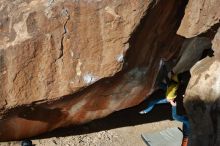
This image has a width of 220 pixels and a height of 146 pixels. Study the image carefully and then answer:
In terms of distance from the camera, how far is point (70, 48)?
318cm

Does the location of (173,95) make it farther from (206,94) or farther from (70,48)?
(70,48)

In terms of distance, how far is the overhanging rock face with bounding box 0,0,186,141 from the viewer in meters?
3.13

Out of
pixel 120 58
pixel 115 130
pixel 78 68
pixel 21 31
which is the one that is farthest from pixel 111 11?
pixel 115 130

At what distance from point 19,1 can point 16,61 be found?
40 cm

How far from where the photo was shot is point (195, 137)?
2.98 metres

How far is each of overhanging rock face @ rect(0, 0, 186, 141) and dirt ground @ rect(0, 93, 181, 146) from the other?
1.14ft

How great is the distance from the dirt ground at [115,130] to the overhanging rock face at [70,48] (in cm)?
35

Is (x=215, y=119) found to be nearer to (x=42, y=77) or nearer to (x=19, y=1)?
(x=42, y=77)

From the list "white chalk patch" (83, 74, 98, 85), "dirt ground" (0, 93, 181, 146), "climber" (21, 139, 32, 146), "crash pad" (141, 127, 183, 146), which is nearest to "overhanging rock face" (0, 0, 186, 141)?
"white chalk patch" (83, 74, 98, 85)

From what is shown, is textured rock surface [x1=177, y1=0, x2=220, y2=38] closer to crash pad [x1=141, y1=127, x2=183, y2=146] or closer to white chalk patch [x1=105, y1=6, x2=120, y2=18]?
white chalk patch [x1=105, y1=6, x2=120, y2=18]

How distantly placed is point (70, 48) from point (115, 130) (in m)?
0.92

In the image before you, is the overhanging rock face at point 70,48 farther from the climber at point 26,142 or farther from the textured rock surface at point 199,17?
the climber at point 26,142

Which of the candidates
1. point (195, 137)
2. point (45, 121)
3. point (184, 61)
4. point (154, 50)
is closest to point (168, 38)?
point (154, 50)

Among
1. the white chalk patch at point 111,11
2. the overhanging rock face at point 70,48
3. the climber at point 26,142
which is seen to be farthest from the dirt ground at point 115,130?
the white chalk patch at point 111,11
